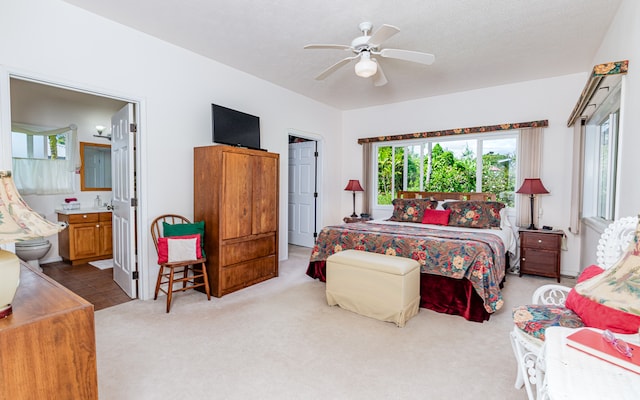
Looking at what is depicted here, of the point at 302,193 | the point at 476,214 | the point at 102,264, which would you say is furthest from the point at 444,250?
the point at 102,264

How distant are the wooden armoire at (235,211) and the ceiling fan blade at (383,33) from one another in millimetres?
1807

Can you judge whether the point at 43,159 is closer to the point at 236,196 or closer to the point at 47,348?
the point at 236,196

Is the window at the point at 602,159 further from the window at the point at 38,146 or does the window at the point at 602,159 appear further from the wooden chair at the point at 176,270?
the window at the point at 38,146

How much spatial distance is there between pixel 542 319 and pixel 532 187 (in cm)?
309

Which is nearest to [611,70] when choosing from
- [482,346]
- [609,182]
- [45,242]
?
[609,182]

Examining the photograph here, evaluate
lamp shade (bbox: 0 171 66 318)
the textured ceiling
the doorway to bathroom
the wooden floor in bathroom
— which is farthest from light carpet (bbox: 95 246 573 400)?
the textured ceiling

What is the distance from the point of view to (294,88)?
16.1 ft

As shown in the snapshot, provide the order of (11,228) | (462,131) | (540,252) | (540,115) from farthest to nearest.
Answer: (462,131), (540,115), (540,252), (11,228)

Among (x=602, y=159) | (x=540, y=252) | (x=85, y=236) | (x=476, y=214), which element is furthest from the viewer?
(x=85, y=236)

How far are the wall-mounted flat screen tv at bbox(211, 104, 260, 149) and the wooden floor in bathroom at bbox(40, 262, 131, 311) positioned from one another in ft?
6.64

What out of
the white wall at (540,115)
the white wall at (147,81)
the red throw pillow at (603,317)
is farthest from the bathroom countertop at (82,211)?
the red throw pillow at (603,317)

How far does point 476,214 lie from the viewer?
4266 millimetres

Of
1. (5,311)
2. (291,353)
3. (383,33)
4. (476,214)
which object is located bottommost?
(291,353)

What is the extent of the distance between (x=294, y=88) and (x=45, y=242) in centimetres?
409
